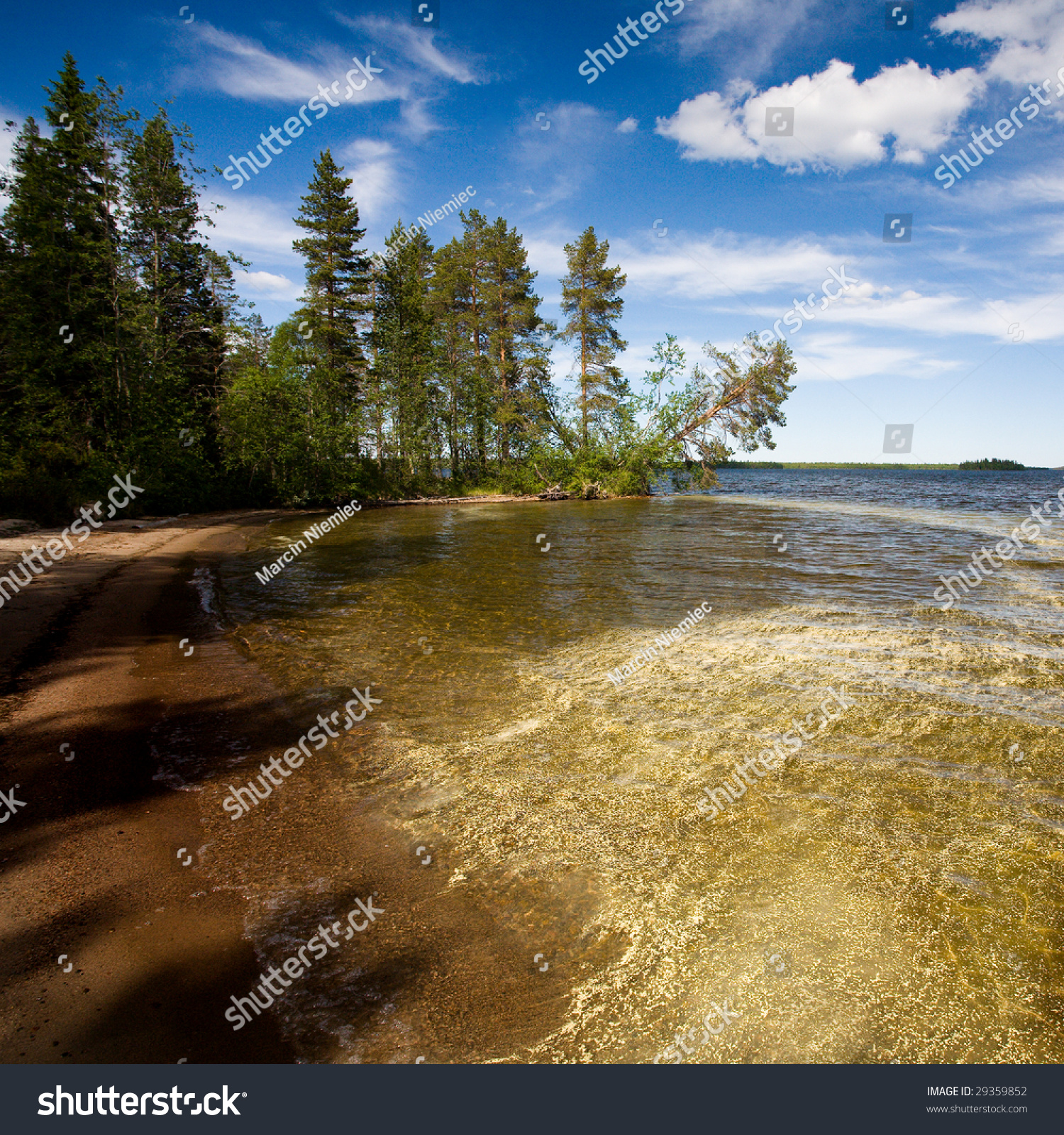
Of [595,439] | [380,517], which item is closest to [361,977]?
[380,517]

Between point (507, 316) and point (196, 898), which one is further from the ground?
point (507, 316)

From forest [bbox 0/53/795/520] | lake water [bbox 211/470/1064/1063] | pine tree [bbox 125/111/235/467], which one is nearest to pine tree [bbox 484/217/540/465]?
forest [bbox 0/53/795/520]

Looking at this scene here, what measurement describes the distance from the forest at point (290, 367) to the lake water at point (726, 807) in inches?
790

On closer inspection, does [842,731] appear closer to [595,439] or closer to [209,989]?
[209,989]

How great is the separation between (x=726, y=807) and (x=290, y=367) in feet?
126

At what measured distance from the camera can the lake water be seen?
2.79 meters

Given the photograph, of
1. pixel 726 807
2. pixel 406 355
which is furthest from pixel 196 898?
pixel 406 355

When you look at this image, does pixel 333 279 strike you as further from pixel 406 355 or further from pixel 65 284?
pixel 65 284

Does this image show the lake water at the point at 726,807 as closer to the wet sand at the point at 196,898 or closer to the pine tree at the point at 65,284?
the wet sand at the point at 196,898

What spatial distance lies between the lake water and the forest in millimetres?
20061

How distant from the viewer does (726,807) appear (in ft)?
15.2

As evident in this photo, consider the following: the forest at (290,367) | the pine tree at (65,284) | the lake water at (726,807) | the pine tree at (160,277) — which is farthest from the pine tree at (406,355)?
the lake water at (726,807)

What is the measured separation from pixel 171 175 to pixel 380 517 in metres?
18.8

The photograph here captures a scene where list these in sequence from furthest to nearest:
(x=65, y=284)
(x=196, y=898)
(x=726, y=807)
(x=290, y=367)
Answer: (x=290, y=367)
(x=65, y=284)
(x=726, y=807)
(x=196, y=898)
